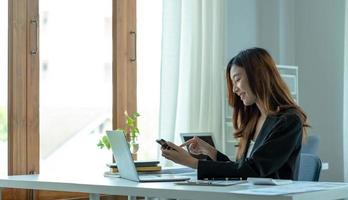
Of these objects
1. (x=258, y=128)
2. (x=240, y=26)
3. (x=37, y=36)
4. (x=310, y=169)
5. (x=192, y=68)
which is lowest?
(x=310, y=169)

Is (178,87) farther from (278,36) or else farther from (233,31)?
(278,36)

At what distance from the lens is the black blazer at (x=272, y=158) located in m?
2.33

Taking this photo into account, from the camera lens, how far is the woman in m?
2.34

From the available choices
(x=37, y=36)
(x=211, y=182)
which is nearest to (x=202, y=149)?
(x=211, y=182)

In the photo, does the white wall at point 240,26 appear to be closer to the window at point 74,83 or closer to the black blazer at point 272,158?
the window at point 74,83

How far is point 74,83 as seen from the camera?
374 centimetres

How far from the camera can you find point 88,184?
2338 millimetres

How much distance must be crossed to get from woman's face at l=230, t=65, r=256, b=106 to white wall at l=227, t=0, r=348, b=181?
1.96 metres

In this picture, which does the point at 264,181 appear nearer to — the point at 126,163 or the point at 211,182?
the point at 211,182

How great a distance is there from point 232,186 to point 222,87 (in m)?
2.04

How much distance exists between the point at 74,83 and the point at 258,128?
1444 mm

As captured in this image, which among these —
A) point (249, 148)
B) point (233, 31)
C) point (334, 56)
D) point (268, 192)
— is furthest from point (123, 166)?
point (334, 56)

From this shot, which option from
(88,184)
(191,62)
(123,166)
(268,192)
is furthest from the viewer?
(191,62)

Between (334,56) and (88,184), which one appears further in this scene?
(334,56)
